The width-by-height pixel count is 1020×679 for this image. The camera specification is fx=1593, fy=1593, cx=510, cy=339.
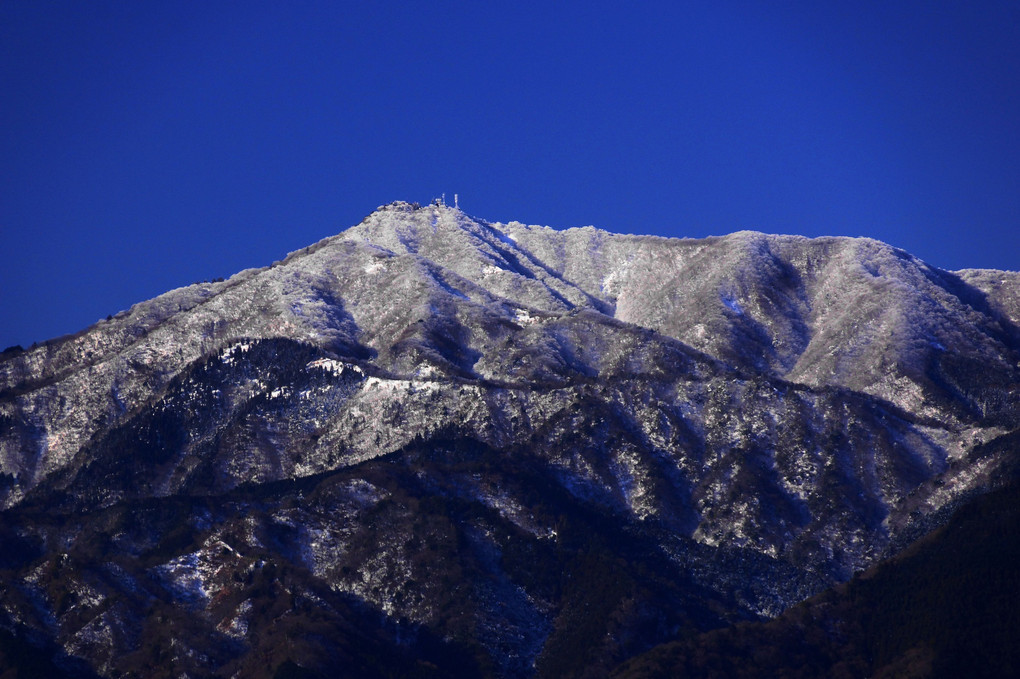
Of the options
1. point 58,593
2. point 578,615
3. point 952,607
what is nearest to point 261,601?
point 58,593

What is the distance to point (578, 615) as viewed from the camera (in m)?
200

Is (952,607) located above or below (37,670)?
above

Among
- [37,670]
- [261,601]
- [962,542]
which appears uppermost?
[962,542]

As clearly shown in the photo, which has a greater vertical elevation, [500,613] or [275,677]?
[500,613]

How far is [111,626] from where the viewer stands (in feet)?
630

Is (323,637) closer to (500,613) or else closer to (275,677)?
(275,677)

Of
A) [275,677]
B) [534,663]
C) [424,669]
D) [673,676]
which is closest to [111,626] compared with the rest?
[275,677]

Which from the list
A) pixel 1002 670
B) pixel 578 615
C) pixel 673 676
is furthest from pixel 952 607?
pixel 578 615

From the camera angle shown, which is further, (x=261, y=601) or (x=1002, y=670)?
(x=261, y=601)

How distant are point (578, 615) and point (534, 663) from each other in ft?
32.8

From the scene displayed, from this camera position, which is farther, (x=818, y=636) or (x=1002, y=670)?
(x=818, y=636)

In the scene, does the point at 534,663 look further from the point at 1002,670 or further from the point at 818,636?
the point at 1002,670

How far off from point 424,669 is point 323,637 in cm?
1264

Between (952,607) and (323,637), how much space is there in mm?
73572
